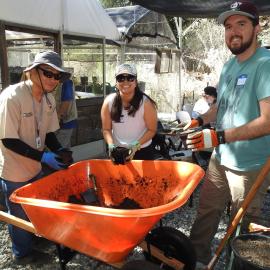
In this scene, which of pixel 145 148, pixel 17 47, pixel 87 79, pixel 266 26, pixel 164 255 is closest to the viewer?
pixel 164 255

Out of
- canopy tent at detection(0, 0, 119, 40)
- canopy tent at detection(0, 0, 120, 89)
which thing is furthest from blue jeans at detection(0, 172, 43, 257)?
canopy tent at detection(0, 0, 119, 40)

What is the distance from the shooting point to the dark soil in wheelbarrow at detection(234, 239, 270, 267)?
73.8 inches

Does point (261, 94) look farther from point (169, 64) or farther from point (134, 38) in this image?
point (169, 64)

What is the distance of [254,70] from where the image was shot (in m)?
2.37

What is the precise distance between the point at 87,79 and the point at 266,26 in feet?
47.4

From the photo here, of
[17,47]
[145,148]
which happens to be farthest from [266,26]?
[145,148]

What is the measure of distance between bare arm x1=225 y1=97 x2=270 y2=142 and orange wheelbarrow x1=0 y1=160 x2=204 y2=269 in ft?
1.25

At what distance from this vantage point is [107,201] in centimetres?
302

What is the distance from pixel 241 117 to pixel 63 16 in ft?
14.7

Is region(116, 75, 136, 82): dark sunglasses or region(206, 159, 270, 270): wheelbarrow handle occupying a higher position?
region(116, 75, 136, 82): dark sunglasses

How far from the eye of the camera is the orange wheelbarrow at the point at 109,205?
196cm

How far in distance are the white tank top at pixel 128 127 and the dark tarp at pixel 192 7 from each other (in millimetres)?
1247

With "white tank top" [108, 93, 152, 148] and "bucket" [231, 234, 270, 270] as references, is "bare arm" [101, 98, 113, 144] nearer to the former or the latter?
"white tank top" [108, 93, 152, 148]

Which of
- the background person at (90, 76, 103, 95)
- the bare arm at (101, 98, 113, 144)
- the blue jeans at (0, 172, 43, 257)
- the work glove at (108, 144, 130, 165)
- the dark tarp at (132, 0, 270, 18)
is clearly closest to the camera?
the work glove at (108, 144, 130, 165)
